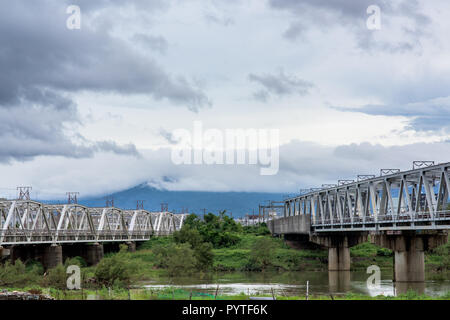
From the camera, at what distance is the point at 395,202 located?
7462 cm

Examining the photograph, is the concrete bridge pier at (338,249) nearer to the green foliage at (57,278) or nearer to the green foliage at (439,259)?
the green foliage at (439,259)

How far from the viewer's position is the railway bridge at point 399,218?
196 ft

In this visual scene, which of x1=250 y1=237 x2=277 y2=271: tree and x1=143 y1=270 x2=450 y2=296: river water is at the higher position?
x1=250 y1=237 x2=277 y2=271: tree

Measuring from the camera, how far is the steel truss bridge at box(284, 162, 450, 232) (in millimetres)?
58969

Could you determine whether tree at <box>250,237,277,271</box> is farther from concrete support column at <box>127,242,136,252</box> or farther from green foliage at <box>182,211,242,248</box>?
concrete support column at <box>127,242,136,252</box>

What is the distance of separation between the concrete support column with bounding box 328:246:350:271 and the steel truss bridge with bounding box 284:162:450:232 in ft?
14.9

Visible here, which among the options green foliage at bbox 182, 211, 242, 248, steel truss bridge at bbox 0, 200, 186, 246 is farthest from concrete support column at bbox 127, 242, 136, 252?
green foliage at bbox 182, 211, 242, 248

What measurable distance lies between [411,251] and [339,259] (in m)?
29.9

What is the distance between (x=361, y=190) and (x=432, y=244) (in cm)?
1455

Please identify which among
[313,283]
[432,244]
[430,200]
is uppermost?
[430,200]

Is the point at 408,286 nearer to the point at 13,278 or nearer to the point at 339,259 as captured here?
the point at 339,259
